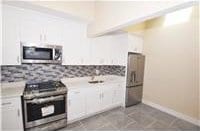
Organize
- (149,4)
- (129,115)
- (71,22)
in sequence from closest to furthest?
(149,4)
(71,22)
(129,115)

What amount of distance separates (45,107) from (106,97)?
5.15ft

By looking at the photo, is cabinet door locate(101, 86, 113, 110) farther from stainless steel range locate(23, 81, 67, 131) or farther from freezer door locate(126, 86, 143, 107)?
stainless steel range locate(23, 81, 67, 131)

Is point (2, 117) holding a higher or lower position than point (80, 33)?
lower

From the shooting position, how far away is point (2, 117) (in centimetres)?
188

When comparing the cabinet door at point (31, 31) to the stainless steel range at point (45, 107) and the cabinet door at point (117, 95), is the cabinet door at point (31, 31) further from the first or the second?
the cabinet door at point (117, 95)

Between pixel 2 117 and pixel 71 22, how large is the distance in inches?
87.0

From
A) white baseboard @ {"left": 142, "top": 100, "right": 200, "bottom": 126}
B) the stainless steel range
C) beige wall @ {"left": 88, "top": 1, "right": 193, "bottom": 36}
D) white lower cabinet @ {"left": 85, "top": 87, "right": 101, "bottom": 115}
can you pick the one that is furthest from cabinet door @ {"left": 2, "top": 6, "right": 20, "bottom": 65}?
white baseboard @ {"left": 142, "top": 100, "right": 200, "bottom": 126}

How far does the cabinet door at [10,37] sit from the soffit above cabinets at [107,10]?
0.21 m

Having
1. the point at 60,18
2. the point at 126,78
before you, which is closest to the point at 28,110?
the point at 60,18

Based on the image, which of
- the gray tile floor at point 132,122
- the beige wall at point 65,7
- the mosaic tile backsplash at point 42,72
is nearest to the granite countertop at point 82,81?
the mosaic tile backsplash at point 42,72

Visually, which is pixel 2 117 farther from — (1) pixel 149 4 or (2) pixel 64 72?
(1) pixel 149 4

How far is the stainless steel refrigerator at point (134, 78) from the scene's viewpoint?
A: 354 centimetres

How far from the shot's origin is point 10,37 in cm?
205

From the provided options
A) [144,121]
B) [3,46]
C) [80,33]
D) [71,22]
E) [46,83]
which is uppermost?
[71,22]
